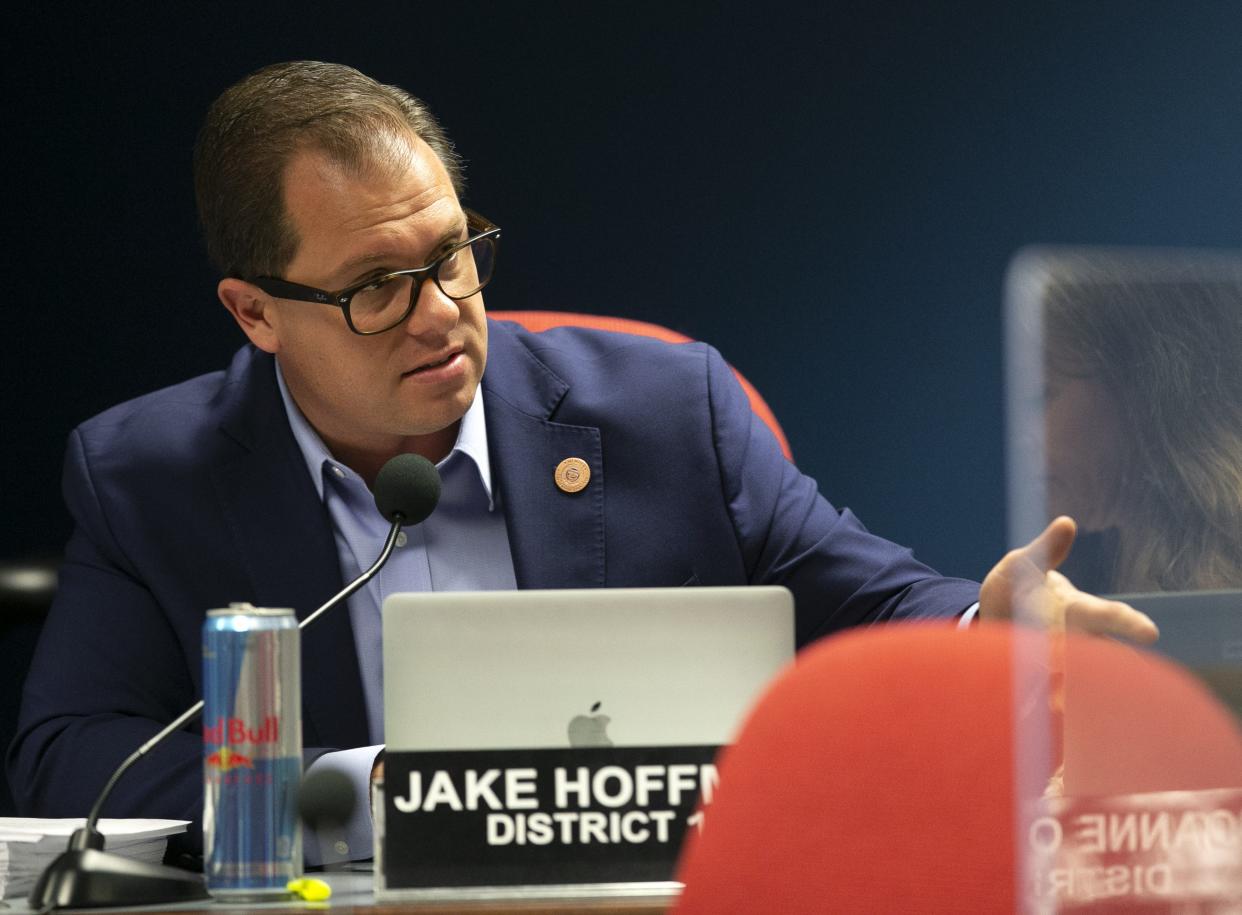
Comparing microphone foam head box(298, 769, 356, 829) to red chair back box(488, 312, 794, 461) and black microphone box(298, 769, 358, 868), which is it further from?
red chair back box(488, 312, 794, 461)

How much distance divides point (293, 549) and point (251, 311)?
0.33 metres

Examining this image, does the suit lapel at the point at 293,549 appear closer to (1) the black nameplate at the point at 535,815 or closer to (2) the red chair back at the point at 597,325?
(2) the red chair back at the point at 597,325

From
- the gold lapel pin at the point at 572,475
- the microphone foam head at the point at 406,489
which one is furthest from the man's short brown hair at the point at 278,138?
the microphone foam head at the point at 406,489

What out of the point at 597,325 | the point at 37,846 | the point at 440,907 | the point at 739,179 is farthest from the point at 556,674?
the point at 739,179

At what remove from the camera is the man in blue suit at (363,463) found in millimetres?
1895

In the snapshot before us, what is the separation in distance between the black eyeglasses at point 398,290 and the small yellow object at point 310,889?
2.80 ft

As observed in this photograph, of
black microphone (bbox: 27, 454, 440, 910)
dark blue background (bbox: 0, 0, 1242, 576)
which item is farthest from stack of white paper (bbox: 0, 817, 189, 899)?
dark blue background (bbox: 0, 0, 1242, 576)

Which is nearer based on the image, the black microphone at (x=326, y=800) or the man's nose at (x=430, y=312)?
the black microphone at (x=326, y=800)

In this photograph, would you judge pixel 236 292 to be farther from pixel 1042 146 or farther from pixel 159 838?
pixel 1042 146

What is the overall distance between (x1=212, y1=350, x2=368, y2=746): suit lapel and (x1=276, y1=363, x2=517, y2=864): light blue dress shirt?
2 centimetres

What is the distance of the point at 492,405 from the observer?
6.67ft

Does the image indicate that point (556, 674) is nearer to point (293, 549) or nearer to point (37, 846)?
point (37, 846)

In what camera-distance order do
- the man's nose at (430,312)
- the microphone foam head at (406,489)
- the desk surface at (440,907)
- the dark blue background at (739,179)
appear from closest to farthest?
the desk surface at (440,907)
the microphone foam head at (406,489)
the man's nose at (430,312)
the dark blue background at (739,179)

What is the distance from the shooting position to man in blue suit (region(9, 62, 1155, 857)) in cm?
189
